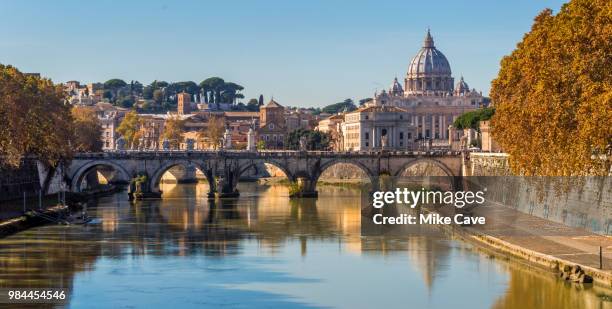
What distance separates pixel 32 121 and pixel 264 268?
29.3 meters

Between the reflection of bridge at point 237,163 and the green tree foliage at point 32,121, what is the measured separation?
8.49m

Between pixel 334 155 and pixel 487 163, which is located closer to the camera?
pixel 487 163

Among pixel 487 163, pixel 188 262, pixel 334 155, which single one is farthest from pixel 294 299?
pixel 334 155

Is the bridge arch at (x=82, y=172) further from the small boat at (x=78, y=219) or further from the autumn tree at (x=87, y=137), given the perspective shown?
the small boat at (x=78, y=219)

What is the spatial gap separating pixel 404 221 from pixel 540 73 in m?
20.4

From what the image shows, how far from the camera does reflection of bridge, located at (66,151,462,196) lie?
318 ft

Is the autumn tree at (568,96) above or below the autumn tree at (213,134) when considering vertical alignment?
below

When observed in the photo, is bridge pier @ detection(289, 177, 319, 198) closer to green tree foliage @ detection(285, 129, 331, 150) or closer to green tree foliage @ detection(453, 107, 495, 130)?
green tree foliage @ detection(453, 107, 495, 130)

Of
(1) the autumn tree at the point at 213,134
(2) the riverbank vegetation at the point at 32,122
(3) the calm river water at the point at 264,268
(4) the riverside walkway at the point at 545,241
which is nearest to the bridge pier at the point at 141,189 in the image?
(2) the riverbank vegetation at the point at 32,122

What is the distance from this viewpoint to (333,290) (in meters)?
44.1

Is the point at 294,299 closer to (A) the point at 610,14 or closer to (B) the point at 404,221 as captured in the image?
(A) the point at 610,14

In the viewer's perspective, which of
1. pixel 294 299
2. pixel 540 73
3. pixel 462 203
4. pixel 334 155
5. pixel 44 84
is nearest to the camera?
pixel 294 299

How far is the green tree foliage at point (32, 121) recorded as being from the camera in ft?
230

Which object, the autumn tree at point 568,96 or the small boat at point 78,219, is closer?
the autumn tree at point 568,96
